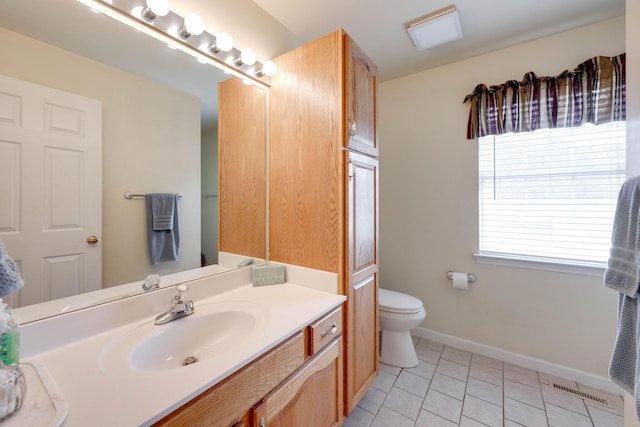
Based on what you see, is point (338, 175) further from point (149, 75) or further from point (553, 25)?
point (553, 25)

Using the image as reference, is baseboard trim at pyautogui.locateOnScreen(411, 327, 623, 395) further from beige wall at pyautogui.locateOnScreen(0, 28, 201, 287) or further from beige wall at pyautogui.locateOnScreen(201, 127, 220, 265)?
beige wall at pyautogui.locateOnScreen(0, 28, 201, 287)

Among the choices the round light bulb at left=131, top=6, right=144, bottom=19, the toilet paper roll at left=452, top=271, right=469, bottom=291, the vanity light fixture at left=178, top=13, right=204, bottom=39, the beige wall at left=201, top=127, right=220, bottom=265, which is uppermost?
the vanity light fixture at left=178, top=13, right=204, bottom=39

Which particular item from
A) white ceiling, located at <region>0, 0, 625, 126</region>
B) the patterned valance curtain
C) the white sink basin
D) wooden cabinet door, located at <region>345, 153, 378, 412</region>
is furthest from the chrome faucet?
the patterned valance curtain

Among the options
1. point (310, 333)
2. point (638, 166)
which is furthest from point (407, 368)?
point (638, 166)

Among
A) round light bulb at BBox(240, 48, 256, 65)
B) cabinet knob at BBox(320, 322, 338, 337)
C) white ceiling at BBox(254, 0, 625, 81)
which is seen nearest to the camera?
cabinet knob at BBox(320, 322, 338, 337)

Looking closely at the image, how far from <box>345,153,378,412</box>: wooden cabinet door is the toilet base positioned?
37cm

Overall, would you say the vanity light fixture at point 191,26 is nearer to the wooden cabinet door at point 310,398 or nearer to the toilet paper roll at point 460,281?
the wooden cabinet door at point 310,398

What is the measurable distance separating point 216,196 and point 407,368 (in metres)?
1.81

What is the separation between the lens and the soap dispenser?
61 centimetres

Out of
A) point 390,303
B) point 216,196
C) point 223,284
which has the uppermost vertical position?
point 216,196

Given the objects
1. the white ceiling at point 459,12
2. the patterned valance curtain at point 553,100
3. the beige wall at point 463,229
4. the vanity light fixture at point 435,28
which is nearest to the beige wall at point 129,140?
the white ceiling at point 459,12

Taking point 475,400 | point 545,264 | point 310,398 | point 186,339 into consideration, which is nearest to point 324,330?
point 310,398

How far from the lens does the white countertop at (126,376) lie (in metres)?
0.57

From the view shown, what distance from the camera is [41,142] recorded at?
0.86 meters
